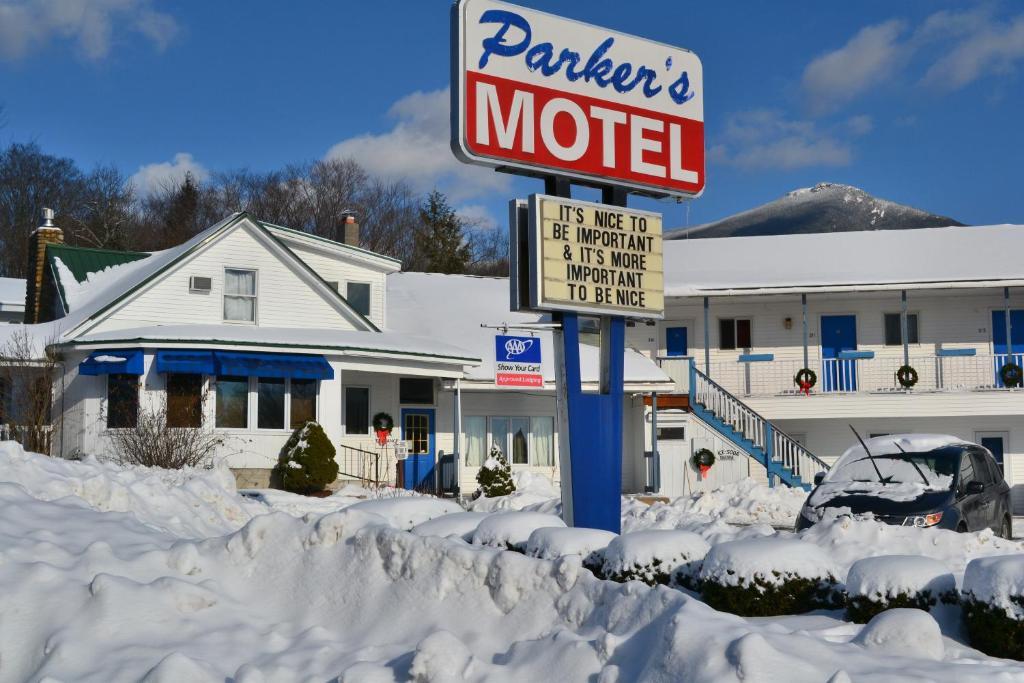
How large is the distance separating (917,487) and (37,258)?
25.0 metres

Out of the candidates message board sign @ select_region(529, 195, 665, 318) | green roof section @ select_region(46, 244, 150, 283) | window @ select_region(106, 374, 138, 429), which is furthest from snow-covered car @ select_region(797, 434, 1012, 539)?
green roof section @ select_region(46, 244, 150, 283)

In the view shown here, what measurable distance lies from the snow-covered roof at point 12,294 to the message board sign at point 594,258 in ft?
101

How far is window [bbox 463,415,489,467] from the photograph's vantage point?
28266 millimetres

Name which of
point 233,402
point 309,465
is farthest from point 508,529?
point 233,402

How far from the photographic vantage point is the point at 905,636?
236 inches

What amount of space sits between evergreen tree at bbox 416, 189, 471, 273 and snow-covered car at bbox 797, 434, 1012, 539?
46350mm

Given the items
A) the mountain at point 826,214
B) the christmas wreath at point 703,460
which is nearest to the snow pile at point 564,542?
the christmas wreath at point 703,460

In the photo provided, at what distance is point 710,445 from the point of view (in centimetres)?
2808

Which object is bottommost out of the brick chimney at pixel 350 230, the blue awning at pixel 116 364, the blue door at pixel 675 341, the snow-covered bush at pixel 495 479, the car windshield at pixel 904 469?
the snow-covered bush at pixel 495 479

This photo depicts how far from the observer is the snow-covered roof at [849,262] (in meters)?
29.3

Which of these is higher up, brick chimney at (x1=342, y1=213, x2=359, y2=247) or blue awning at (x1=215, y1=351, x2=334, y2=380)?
brick chimney at (x1=342, y1=213, x2=359, y2=247)

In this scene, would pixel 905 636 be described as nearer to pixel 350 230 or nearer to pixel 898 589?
pixel 898 589

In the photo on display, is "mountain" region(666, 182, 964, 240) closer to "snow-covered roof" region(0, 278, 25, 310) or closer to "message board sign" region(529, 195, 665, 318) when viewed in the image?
"snow-covered roof" region(0, 278, 25, 310)

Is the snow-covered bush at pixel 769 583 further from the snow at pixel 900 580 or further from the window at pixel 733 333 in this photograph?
the window at pixel 733 333
